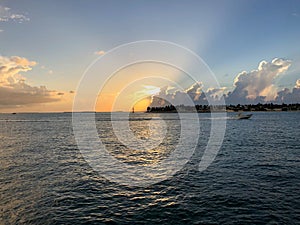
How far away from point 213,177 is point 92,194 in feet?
47.2

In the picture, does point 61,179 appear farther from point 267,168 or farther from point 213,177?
point 267,168

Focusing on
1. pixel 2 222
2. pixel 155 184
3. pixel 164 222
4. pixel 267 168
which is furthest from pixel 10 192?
pixel 267 168

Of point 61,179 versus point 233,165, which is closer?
point 61,179

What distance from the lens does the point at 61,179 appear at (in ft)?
94.8

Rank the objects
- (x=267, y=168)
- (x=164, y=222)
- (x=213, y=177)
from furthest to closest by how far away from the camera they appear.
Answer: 1. (x=267, y=168)
2. (x=213, y=177)
3. (x=164, y=222)

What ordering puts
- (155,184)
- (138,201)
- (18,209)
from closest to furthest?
(18,209)
(138,201)
(155,184)

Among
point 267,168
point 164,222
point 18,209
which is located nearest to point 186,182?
point 164,222

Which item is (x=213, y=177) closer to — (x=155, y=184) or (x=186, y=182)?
(x=186, y=182)

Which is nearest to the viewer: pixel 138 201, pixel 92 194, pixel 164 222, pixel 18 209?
pixel 164 222

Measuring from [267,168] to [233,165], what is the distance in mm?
4483

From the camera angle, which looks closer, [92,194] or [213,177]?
[92,194]

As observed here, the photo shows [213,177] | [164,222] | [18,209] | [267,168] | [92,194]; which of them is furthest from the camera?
[267,168]

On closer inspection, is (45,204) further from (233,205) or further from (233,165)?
(233,165)

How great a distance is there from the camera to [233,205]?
2014cm
